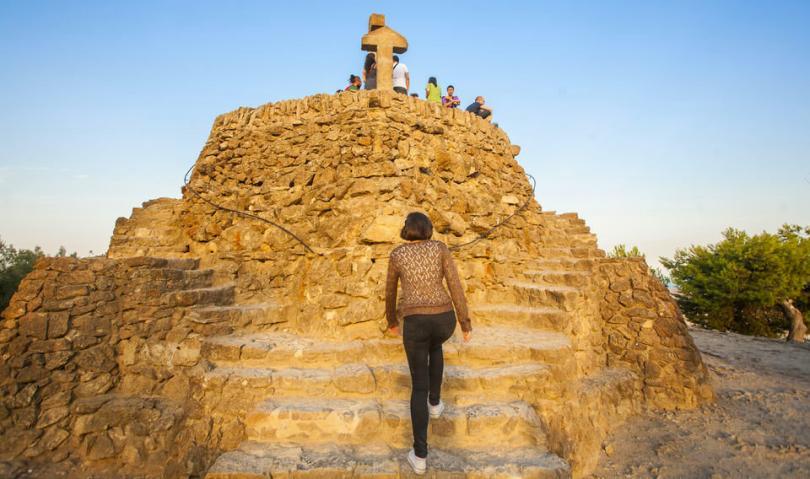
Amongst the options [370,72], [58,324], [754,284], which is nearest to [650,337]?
[370,72]

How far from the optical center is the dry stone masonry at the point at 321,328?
343 centimetres

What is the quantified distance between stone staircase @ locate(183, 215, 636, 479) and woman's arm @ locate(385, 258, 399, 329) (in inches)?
39.8

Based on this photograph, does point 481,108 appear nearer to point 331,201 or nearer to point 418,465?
point 331,201

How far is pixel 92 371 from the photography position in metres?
4.01

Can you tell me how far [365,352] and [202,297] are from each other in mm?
2259

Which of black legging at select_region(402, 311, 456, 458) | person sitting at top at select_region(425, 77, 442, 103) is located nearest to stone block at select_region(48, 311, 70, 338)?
black legging at select_region(402, 311, 456, 458)

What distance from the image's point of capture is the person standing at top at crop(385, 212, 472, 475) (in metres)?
2.74

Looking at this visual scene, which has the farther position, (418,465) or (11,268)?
(11,268)

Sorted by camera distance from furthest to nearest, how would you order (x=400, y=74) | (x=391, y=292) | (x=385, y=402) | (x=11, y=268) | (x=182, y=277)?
(x=11, y=268) < (x=400, y=74) < (x=182, y=277) < (x=385, y=402) < (x=391, y=292)

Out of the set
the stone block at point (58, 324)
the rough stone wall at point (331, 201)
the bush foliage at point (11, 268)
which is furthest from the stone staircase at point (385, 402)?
the bush foliage at point (11, 268)

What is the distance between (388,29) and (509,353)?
559 centimetres

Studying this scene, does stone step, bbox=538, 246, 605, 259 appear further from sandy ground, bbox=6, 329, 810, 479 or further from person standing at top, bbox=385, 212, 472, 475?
person standing at top, bbox=385, 212, 472, 475

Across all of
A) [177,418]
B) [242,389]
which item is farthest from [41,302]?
[242,389]

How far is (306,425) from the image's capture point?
3391 mm
